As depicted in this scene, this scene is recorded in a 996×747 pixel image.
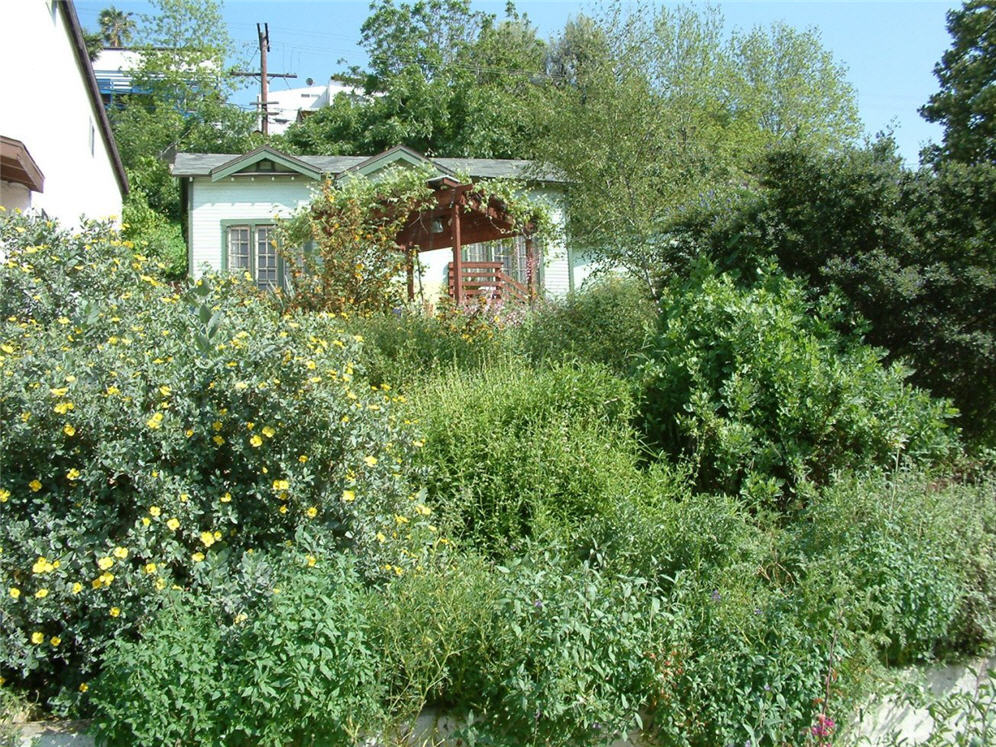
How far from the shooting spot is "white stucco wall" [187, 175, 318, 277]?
20.0 m

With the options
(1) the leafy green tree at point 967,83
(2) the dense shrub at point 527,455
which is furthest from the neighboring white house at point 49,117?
(1) the leafy green tree at point 967,83

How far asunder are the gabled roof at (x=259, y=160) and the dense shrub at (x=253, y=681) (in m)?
17.5

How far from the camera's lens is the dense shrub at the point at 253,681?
317 cm

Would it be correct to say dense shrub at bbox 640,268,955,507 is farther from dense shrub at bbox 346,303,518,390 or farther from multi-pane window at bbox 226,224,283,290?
multi-pane window at bbox 226,224,283,290

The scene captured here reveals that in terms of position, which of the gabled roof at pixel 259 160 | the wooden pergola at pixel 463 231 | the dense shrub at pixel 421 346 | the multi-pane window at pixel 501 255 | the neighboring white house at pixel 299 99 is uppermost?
the neighboring white house at pixel 299 99

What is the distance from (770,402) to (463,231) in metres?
9.30

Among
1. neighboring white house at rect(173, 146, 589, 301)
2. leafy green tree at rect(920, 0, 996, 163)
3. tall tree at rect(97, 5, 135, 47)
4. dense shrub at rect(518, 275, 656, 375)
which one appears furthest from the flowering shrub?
tall tree at rect(97, 5, 135, 47)

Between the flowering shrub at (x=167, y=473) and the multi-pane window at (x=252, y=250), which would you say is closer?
the flowering shrub at (x=167, y=473)

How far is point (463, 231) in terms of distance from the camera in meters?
14.5

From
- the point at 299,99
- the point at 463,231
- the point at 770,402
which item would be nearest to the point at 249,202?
the point at 463,231

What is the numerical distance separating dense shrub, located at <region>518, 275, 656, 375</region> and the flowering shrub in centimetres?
344

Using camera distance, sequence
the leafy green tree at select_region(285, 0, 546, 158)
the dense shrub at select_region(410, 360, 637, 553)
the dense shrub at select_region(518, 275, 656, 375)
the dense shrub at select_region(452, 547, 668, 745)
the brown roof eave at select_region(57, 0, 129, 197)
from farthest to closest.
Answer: the leafy green tree at select_region(285, 0, 546, 158)
the brown roof eave at select_region(57, 0, 129, 197)
the dense shrub at select_region(518, 275, 656, 375)
the dense shrub at select_region(410, 360, 637, 553)
the dense shrub at select_region(452, 547, 668, 745)

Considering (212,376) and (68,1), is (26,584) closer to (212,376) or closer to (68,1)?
(212,376)

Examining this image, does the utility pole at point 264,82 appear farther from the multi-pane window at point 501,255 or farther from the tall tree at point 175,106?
the multi-pane window at point 501,255
